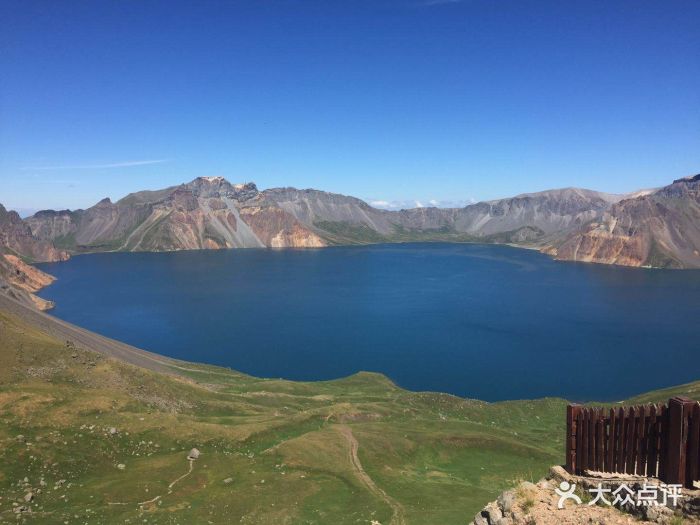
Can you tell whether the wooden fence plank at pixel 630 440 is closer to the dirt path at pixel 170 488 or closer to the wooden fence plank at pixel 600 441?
the wooden fence plank at pixel 600 441

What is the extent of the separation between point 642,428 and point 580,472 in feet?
7.53

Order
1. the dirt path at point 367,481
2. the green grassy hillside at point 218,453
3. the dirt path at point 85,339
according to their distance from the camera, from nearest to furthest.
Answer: the green grassy hillside at point 218,453, the dirt path at point 367,481, the dirt path at point 85,339

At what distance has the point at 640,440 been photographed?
11.9 meters

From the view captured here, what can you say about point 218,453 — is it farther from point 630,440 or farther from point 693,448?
point 693,448

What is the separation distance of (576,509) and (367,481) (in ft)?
116

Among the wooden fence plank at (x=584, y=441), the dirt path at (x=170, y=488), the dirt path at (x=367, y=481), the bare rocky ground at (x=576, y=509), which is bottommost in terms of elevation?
the dirt path at (x=367, y=481)

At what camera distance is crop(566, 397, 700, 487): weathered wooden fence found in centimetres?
1097

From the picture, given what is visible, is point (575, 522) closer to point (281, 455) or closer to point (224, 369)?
point (281, 455)

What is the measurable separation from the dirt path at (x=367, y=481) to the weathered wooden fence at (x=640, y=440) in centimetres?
2637

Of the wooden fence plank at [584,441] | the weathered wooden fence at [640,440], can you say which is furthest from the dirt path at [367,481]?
the weathered wooden fence at [640,440]

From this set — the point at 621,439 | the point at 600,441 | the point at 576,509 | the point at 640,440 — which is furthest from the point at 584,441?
the point at 576,509

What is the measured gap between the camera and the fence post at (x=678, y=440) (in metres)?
10.9

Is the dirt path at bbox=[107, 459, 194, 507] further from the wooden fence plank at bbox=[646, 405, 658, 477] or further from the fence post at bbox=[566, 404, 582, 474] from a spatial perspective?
the wooden fence plank at bbox=[646, 405, 658, 477]

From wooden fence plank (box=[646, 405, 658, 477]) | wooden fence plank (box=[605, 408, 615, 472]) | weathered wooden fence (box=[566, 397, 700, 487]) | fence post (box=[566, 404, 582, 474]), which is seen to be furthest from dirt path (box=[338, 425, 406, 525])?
wooden fence plank (box=[646, 405, 658, 477])
